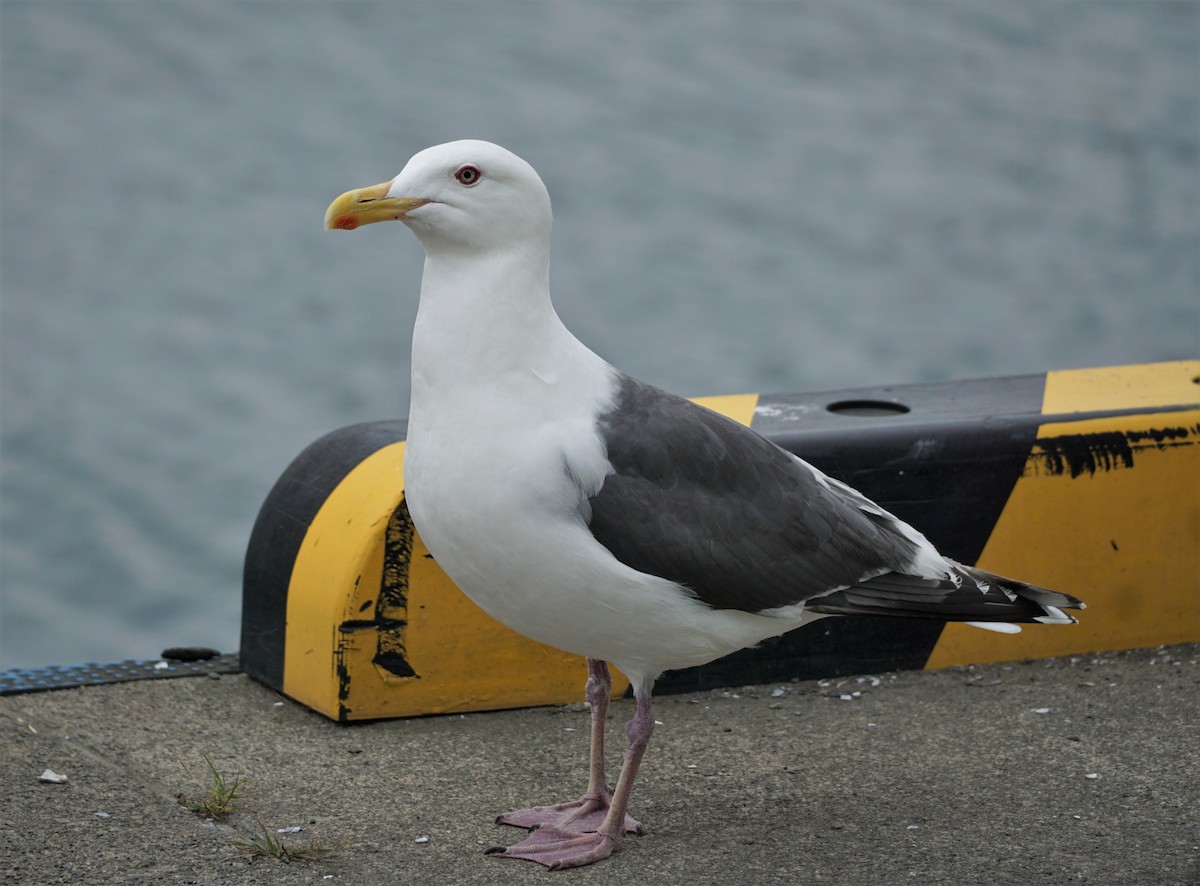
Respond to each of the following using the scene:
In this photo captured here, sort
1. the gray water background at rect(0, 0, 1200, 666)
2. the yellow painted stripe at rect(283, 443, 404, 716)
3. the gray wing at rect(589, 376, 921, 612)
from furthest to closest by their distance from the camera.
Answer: the gray water background at rect(0, 0, 1200, 666) < the yellow painted stripe at rect(283, 443, 404, 716) < the gray wing at rect(589, 376, 921, 612)

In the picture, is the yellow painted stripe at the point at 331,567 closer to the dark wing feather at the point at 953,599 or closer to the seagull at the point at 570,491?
the seagull at the point at 570,491

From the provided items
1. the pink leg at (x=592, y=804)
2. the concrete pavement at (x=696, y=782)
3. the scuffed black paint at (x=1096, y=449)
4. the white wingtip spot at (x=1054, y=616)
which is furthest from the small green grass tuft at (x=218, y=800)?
the scuffed black paint at (x=1096, y=449)

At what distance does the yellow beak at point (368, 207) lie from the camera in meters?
3.60

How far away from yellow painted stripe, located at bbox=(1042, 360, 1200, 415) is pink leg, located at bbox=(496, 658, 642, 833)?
182 cm

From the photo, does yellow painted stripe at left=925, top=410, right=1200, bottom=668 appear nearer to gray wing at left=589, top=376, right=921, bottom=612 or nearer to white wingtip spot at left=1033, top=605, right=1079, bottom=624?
white wingtip spot at left=1033, top=605, right=1079, bottom=624

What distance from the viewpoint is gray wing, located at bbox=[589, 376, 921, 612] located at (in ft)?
12.0

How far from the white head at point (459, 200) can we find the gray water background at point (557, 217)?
682 centimetres

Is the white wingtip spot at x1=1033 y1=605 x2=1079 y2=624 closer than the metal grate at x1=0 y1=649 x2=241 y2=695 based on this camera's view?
Yes

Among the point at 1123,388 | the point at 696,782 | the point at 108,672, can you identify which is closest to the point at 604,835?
the point at 696,782

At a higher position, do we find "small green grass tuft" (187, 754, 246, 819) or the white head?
the white head

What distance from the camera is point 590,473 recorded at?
11.8 ft

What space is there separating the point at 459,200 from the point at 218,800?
159cm

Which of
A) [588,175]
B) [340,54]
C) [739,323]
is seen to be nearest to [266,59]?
[340,54]

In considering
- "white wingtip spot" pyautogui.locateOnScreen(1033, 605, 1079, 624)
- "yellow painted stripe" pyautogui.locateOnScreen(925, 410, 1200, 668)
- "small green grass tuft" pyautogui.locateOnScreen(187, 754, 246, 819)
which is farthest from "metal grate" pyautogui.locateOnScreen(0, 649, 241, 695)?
"white wingtip spot" pyautogui.locateOnScreen(1033, 605, 1079, 624)
